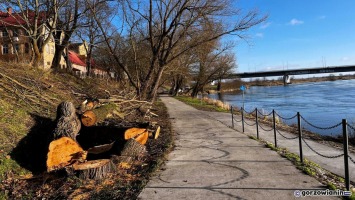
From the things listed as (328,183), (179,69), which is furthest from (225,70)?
(328,183)

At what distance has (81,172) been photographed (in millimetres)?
6156

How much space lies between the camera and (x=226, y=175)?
642cm

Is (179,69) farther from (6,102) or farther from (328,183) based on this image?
(328,183)

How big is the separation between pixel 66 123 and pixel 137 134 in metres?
1.89

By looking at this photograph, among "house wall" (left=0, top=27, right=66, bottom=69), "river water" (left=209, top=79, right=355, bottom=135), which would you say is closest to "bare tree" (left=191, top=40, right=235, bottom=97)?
"river water" (left=209, top=79, right=355, bottom=135)

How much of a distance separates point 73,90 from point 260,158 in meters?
8.81

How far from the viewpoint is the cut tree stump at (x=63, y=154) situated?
6645 mm

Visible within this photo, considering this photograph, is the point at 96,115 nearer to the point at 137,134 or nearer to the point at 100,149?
the point at 137,134

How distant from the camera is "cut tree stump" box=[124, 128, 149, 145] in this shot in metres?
8.39

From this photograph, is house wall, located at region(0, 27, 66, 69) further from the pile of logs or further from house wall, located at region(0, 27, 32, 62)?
the pile of logs

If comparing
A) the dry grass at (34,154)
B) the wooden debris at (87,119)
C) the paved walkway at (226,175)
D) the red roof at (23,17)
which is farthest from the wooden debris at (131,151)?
the red roof at (23,17)

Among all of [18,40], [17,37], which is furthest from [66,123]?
[18,40]

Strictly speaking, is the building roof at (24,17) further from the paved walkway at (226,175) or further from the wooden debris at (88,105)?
the paved walkway at (226,175)

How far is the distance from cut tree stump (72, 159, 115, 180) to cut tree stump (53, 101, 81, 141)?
1355 mm
